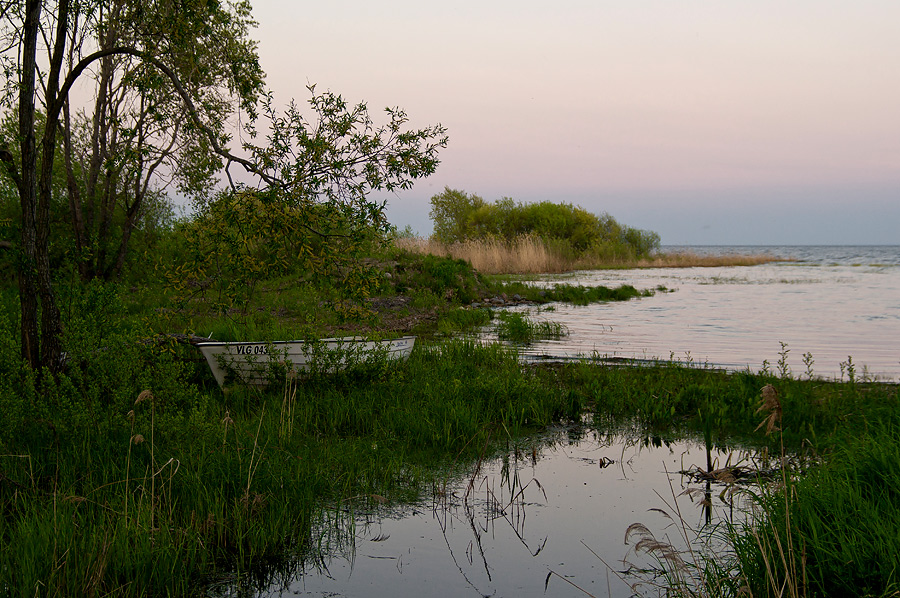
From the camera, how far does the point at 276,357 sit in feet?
28.8

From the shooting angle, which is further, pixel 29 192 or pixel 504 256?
pixel 504 256

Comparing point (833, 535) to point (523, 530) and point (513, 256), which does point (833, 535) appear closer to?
point (523, 530)

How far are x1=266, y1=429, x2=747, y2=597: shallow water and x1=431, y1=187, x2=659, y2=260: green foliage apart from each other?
45.9 m

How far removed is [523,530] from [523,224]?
170 ft

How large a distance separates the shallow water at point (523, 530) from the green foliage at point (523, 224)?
45943 mm

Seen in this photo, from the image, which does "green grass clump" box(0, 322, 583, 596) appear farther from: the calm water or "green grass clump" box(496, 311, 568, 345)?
"green grass clump" box(496, 311, 568, 345)

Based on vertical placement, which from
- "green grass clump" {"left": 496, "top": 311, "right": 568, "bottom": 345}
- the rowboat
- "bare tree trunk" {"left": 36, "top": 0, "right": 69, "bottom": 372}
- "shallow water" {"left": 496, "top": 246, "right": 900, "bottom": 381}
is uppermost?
"bare tree trunk" {"left": 36, "top": 0, "right": 69, "bottom": 372}

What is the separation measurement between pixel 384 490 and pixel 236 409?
2.89 meters

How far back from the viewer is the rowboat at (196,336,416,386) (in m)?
8.75

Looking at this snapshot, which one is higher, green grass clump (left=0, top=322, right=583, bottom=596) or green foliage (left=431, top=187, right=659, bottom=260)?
green foliage (left=431, top=187, right=659, bottom=260)

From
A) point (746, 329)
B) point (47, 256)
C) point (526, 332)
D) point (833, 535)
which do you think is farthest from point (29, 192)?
point (746, 329)

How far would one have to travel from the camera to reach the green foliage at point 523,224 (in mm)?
54938

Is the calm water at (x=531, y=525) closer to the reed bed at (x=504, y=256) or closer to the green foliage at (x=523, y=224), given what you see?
the reed bed at (x=504, y=256)

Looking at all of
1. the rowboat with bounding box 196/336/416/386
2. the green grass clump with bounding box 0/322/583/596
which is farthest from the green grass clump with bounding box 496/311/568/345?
the rowboat with bounding box 196/336/416/386
